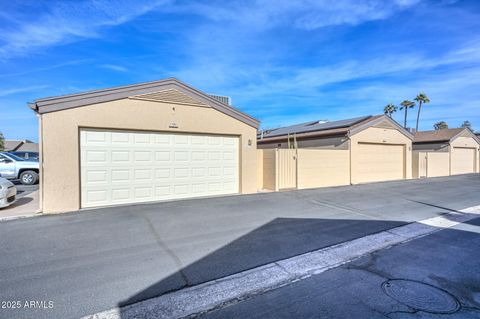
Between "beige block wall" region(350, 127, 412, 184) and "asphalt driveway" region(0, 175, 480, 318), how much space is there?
5.67 m

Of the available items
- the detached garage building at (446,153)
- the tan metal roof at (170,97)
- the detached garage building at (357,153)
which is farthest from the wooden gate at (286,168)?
the detached garage building at (446,153)

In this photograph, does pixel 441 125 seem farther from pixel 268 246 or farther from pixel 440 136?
pixel 268 246

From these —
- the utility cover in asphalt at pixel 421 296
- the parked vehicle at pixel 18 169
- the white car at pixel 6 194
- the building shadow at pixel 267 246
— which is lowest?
the utility cover in asphalt at pixel 421 296

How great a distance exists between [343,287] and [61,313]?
3356mm

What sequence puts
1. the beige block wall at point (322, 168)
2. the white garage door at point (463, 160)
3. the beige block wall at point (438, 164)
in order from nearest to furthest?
1. the beige block wall at point (322, 168)
2. the beige block wall at point (438, 164)
3. the white garage door at point (463, 160)

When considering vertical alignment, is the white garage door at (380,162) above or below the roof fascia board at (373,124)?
below

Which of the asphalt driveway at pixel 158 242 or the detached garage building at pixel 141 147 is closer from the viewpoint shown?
the asphalt driveway at pixel 158 242

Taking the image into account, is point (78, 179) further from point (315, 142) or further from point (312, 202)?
point (315, 142)

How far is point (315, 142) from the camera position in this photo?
1711 centimetres

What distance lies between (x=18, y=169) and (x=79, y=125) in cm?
811

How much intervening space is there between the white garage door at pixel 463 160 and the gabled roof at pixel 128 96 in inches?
848

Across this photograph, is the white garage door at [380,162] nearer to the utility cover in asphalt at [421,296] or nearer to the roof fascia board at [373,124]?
the roof fascia board at [373,124]

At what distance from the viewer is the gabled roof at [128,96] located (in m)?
7.61

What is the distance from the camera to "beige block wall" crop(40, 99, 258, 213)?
25.1ft
